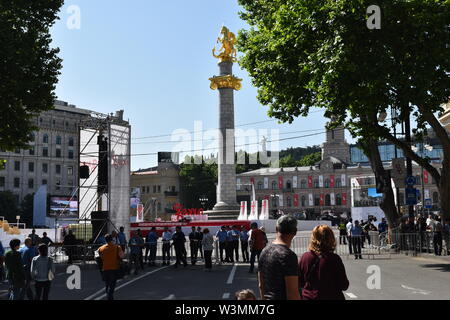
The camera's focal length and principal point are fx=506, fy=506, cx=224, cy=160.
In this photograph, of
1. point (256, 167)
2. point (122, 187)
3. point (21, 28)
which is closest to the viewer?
point (21, 28)

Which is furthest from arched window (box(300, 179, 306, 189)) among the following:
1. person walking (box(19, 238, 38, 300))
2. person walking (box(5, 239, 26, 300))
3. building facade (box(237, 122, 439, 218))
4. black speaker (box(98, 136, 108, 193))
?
person walking (box(5, 239, 26, 300))

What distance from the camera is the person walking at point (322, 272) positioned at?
5.38 m

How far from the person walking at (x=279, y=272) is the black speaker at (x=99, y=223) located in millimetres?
19708

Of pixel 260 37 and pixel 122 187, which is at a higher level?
pixel 260 37

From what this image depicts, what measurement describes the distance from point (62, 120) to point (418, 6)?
295ft

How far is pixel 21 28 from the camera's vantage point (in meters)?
22.4

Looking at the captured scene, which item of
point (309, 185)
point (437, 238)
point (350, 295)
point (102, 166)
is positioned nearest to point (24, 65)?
point (102, 166)

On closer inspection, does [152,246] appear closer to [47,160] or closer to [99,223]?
[99,223]

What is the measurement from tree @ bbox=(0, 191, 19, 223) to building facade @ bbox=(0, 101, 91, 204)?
11644 millimetres

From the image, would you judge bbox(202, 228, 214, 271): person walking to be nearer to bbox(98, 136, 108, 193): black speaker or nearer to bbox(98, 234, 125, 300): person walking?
bbox(98, 136, 108, 193): black speaker

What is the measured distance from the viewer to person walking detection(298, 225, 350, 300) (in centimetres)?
538

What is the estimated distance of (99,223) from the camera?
24.6m
